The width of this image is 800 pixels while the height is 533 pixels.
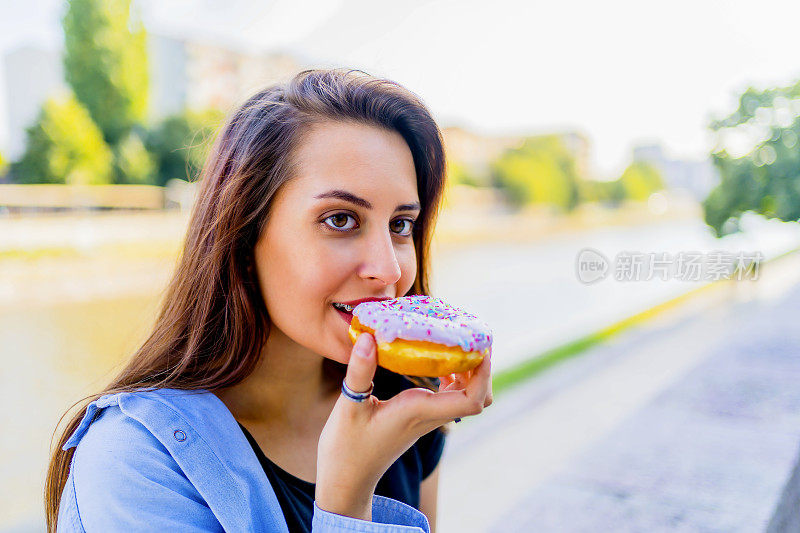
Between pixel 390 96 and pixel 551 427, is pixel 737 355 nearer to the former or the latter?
pixel 551 427

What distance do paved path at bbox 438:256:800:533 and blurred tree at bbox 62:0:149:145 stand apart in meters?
27.9

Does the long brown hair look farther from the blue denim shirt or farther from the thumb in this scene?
the thumb

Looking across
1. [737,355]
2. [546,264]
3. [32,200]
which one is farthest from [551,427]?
[32,200]

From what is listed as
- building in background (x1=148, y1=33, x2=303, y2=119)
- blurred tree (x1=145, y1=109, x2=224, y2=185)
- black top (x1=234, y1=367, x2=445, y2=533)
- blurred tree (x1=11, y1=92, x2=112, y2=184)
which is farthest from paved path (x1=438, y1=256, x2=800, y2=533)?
building in background (x1=148, y1=33, x2=303, y2=119)

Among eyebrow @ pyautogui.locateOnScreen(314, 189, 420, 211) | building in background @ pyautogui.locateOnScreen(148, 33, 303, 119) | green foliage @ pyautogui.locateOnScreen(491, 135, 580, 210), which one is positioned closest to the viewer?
eyebrow @ pyautogui.locateOnScreen(314, 189, 420, 211)

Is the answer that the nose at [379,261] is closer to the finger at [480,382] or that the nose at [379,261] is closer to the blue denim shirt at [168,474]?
the finger at [480,382]

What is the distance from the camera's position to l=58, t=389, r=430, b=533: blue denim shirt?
0.99 meters

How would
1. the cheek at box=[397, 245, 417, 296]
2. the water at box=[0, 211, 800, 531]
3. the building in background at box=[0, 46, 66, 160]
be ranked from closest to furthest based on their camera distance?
the cheek at box=[397, 245, 417, 296] < the water at box=[0, 211, 800, 531] < the building in background at box=[0, 46, 66, 160]

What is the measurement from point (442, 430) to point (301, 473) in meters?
0.46

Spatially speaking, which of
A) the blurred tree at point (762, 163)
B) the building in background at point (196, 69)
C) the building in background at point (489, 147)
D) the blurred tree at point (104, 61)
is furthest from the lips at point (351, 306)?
the building in background at point (196, 69)

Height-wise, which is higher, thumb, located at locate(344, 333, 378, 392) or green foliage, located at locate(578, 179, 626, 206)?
thumb, located at locate(344, 333, 378, 392)

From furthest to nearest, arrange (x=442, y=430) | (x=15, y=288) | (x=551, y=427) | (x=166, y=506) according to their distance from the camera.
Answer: (x=15, y=288) < (x=551, y=427) < (x=442, y=430) < (x=166, y=506)

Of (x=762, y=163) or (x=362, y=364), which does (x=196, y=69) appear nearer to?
(x=762, y=163)

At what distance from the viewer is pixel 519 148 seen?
5128 cm
